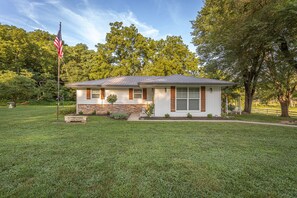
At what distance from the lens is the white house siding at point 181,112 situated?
A: 34.9 feet

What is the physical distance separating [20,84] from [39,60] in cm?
1017

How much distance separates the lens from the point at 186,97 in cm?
1070

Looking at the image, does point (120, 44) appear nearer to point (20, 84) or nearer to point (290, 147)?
point (20, 84)

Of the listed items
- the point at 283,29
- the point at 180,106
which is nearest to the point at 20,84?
the point at 180,106

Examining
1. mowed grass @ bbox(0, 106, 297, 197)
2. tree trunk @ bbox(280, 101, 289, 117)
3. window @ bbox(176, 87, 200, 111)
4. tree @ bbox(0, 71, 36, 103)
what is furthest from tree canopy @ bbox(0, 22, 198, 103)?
mowed grass @ bbox(0, 106, 297, 197)

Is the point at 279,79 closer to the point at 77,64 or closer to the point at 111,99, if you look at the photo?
the point at 111,99

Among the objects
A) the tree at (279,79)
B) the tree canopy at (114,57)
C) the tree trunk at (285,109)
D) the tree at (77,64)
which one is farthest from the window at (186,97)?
the tree at (77,64)

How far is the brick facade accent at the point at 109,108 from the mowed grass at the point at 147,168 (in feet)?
24.2

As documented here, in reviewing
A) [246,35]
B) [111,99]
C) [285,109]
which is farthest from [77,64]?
[285,109]

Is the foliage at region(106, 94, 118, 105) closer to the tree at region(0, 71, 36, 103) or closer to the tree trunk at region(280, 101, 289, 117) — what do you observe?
the tree trunk at region(280, 101, 289, 117)

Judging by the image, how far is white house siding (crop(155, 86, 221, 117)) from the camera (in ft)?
34.9

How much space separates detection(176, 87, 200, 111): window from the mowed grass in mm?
Answer: 5649

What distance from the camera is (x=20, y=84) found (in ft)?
73.2

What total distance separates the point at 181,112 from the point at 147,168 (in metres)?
7.96
